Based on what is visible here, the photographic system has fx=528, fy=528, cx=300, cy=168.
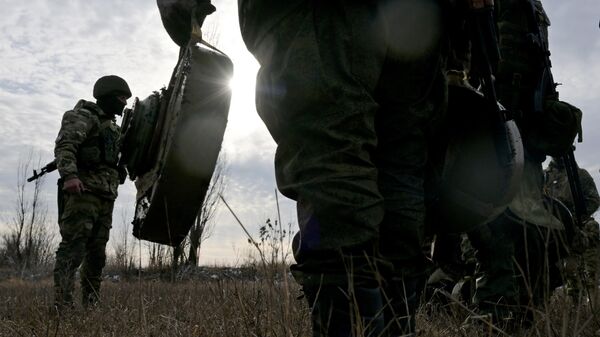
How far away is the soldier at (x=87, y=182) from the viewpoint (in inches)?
173

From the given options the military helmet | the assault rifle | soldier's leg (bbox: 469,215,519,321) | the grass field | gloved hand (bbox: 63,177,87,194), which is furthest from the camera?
the military helmet

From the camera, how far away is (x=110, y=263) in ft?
64.9

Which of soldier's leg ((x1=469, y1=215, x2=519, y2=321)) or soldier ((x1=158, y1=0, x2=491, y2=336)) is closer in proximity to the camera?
soldier ((x1=158, y1=0, x2=491, y2=336))

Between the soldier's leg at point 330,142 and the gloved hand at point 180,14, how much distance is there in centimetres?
35

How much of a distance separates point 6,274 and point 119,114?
1789cm

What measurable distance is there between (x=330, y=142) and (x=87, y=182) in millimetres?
4038

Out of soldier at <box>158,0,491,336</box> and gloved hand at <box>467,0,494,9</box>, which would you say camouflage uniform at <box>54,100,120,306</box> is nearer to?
soldier at <box>158,0,491,336</box>

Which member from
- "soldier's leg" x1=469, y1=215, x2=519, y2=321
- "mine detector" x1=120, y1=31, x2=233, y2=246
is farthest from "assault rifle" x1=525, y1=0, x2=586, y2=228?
"mine detector" x1=120, y1=31, x2=233, y2=246

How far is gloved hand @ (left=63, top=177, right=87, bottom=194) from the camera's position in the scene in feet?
14.1

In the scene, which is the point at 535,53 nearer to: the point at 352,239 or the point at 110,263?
the point at 352,239

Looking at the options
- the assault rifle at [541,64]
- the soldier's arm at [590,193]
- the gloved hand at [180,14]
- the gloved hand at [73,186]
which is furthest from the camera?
the soldier's arm at [590,193]

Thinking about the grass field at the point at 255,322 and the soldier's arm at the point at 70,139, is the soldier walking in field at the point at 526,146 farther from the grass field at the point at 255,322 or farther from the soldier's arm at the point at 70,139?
the soldier's arm at the point at 70,139

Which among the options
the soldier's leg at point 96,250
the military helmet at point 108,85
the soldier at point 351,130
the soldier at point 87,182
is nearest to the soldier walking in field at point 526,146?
the soldier at point 351,130

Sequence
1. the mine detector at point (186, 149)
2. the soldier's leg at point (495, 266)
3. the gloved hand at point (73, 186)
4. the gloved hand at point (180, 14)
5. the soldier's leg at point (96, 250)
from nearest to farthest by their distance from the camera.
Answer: the gloved hand at point (180, 14), the mine detector at point (186, 149), the soldier's leg at point (495, 266), the gloved hand at point (73, 186), the soldier's leg at point (96, 250)
